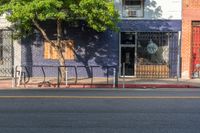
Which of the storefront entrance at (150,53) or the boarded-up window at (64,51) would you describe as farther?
the boarded-up window at (64,51)

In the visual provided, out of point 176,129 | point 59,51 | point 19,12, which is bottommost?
point 176,129

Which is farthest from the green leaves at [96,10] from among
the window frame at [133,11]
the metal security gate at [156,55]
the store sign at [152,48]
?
the store sign at [152,48]

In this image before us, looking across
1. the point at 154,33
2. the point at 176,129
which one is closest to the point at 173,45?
the point at 154,33

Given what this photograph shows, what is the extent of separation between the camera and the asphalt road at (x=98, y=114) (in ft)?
31.0

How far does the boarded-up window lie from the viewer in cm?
2616

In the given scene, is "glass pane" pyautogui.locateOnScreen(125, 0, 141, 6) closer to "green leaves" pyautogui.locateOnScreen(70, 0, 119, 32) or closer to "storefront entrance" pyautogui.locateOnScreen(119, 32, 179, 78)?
"storefront entrance" pyautogui.locateOnScreen(119, 32, 179, 78)

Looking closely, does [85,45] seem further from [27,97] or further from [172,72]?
[27,97]

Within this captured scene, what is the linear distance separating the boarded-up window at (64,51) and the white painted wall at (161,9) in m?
3.58

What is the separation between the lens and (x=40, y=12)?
70.8 feet

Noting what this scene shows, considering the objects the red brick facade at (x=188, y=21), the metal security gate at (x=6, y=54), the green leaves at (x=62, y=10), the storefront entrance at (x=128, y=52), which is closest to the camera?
the green leaves at (x=62, y=10)

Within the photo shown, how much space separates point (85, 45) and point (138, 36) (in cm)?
311

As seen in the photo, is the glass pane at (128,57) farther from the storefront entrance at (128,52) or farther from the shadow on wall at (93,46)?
the shadow on wall at (93,46)

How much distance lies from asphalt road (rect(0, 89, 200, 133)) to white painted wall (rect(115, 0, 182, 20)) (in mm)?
10973

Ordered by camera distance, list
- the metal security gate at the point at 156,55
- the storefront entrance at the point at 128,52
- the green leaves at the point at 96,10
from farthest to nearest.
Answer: the storefront entrance at the point at 128,52, the metal security gate at the point at 156,55, the green leaves at the point at 96,10
